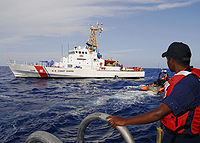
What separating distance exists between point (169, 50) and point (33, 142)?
192 cm

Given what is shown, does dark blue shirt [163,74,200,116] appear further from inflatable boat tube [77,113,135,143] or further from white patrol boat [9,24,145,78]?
white patrol boat [9,24,145,78]

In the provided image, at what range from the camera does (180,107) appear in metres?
1.34

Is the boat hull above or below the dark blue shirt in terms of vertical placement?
below

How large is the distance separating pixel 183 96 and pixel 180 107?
106mm

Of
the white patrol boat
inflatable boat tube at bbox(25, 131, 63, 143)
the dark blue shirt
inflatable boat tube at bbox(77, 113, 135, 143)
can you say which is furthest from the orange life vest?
the white patrol boat

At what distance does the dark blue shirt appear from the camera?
4.38ft

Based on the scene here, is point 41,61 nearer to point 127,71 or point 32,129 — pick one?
point 127,71

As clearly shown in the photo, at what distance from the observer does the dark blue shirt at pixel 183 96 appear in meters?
1.33

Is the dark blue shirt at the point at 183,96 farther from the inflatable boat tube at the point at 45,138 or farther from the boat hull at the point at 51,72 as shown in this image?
the boat hull at the point at 51,72

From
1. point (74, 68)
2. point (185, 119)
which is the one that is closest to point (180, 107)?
point (185, 119)

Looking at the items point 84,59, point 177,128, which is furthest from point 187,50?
point 84,59

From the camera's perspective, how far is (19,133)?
503 centimetres

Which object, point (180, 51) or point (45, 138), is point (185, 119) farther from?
point (45, 138)

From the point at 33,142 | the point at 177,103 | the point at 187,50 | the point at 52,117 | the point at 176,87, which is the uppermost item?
the point at 187,50
